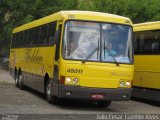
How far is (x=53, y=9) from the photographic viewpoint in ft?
155

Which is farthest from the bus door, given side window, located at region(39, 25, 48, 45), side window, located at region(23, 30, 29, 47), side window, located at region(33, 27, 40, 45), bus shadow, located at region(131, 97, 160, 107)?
side window, located at region(23, 30, 29, 47)

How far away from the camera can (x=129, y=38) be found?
17266mm

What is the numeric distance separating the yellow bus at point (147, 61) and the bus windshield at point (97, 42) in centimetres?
262

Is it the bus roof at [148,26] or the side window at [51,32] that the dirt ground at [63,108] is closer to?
the side window at [51,32]

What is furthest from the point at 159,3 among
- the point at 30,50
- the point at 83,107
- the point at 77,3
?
the point at 83,107

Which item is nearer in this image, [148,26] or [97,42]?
[97,42]

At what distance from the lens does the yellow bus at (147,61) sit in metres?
19.6

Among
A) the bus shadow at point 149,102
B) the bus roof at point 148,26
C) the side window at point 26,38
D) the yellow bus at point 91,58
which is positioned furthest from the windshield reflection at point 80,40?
the side window at point 26,38

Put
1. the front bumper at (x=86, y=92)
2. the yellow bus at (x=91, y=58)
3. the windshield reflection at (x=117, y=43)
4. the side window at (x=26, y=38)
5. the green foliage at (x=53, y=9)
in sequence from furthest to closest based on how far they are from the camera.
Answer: the green foliage at (x=53, y=9) → the side window at (x=26, y=38) → the windshield reflection at (x=117, y=43) → the yellow bus at (x=91, y=58) → the front bumper at (x=86, y=92)

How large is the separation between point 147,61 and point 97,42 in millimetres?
3873

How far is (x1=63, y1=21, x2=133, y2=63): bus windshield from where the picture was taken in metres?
16.7

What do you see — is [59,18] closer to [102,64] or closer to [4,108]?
[102,64]

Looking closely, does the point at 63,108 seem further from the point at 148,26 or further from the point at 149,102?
the point at 149,102

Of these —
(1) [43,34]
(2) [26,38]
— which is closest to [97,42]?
(1) [43,34]
